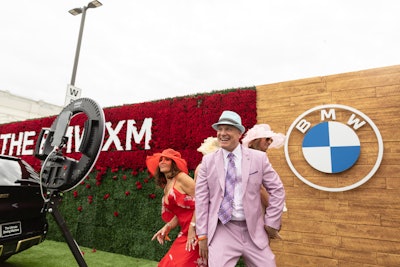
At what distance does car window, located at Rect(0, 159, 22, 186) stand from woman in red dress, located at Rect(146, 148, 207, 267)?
172 centimetres

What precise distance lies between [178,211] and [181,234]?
0.67 ft

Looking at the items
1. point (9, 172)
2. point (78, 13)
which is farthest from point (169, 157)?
point (78, 13)

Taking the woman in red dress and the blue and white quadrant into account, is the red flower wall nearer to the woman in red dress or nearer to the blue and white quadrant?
the blue and white quadrant

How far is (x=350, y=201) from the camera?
11.5 feet

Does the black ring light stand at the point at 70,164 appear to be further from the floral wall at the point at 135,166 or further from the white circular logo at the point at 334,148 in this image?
the white circular logo at the point at 334,148

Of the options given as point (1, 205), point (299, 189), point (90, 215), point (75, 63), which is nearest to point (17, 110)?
point (75, 63)

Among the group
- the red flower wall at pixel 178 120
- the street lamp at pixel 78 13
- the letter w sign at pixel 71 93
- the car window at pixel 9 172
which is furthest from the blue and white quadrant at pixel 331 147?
the street lamp at pixel 78 13

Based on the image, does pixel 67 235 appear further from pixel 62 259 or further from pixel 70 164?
pixel 62 259

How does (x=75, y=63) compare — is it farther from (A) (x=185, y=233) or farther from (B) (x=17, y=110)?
(B) (x=17, y=110)

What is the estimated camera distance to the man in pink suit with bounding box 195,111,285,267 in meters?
2.00

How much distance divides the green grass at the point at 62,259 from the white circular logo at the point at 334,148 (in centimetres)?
274

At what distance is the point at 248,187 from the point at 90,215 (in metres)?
4.34

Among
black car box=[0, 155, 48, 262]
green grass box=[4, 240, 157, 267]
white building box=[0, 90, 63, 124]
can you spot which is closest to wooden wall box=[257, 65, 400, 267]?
green grass box=[4, 240, 157, 267]

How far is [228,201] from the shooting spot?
207cm
